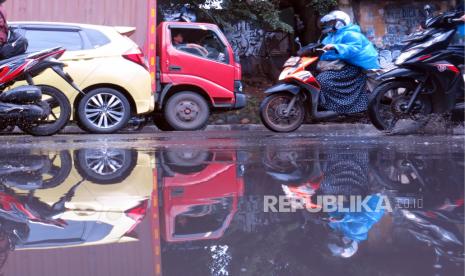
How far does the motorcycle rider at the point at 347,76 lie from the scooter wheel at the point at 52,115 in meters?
3.35

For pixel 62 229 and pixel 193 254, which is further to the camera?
pixel 62 229

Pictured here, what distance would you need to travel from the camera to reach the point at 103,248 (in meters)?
2.71

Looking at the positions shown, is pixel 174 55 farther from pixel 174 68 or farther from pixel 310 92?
pixel 310 92

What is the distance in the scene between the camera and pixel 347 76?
8.56 m

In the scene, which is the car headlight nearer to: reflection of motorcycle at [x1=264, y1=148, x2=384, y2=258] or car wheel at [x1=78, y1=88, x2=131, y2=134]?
reflection of motorcycle at [x1=264, y1=148, x2=384, y2=258]

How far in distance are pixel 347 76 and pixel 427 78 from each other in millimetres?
1267

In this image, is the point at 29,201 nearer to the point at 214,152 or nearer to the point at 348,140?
the point at 214,152

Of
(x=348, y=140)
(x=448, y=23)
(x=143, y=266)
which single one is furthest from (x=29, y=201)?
(x=448, y=23)

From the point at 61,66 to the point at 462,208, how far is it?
5.72 m

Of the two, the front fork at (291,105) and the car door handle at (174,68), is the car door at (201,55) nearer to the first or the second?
the car door handle at (174,68)

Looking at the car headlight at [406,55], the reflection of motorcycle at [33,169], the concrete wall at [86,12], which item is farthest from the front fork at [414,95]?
the concrete wall at [86,12]

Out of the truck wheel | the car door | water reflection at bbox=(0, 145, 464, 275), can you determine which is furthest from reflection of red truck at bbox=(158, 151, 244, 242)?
the car door

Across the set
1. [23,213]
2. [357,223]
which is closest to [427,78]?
[357,223]

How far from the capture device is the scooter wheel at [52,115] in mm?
7820
